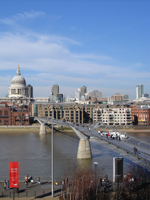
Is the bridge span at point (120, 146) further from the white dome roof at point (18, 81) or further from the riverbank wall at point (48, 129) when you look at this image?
the white dome roof at point (18, 81)

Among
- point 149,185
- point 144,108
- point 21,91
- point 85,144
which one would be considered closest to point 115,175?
point 149,185

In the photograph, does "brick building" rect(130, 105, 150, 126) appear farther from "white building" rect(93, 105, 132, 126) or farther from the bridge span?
the bridge span

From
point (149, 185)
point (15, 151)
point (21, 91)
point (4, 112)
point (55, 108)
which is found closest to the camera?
point (149, 185)

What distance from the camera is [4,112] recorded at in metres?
71.1

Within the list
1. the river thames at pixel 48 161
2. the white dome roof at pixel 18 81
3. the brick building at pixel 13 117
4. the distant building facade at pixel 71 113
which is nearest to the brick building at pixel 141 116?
the distant building facade at pixel 71 113

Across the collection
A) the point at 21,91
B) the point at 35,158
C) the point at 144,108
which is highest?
the point at 21,91

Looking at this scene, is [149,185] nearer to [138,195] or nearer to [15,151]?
[138,195]

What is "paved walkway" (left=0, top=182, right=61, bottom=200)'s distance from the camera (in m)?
14.5

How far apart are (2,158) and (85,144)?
24.6ft

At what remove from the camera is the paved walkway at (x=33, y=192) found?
14.5 m

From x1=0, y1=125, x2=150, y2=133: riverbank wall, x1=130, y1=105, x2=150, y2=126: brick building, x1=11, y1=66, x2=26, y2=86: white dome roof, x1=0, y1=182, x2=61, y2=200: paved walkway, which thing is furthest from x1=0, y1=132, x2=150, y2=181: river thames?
x1=11, y1=66, x2=26, y2=86: white dome roof

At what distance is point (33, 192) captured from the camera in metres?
15.2

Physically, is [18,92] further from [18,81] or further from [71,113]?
[71,113]

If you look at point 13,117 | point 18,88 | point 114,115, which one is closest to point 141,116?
point 114,115
